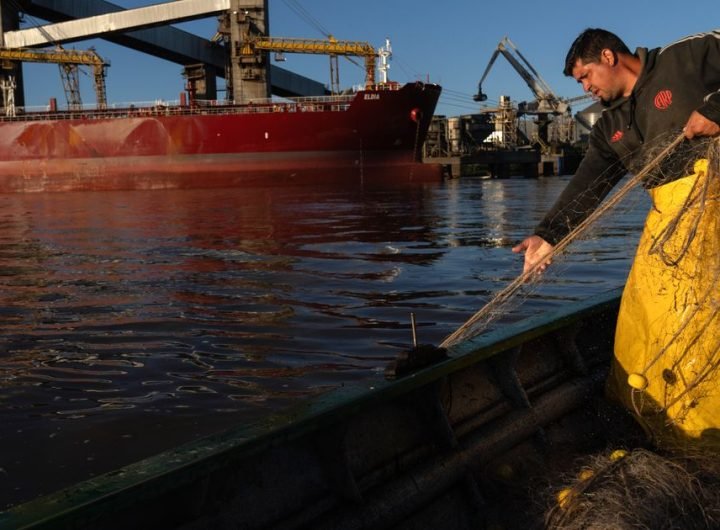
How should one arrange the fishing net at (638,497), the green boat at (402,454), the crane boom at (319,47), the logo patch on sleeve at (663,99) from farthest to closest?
the crane boom at (319,47) → the logo patch on sleeve at (663,99) → the fishing net at (638,497) → the green boat at (402,454)

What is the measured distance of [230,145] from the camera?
102 ft

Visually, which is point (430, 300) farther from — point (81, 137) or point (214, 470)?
point (81, 137)

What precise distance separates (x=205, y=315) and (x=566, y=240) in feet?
12.4

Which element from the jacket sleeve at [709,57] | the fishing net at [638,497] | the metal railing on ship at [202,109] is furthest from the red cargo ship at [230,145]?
the fishing net at [638,497]

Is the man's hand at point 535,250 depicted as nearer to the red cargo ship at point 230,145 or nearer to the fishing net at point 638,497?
the fishing net at point 638,497

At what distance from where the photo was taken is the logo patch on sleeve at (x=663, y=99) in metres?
2.57

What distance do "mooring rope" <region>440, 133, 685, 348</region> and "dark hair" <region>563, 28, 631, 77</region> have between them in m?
0.45

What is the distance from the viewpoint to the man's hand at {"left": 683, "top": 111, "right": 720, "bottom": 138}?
7.67 feet

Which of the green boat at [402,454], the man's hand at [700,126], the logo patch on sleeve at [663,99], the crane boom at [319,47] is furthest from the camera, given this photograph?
the crane boom at [319,47]

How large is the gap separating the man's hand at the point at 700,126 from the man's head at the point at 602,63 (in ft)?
1.27

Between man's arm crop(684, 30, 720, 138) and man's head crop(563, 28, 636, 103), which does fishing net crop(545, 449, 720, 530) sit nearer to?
man's arm crop(684, 30, 720, 138)

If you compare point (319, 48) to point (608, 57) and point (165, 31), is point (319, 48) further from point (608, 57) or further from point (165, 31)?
point (608, 57)

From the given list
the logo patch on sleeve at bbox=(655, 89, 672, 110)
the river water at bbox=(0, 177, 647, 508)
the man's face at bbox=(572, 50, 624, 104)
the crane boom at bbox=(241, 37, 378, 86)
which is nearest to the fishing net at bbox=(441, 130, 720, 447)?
the logo patch on sleeve at bbox=(655, 89, 672, 110)

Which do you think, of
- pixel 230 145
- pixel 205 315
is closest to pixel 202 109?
pixel 230 145
